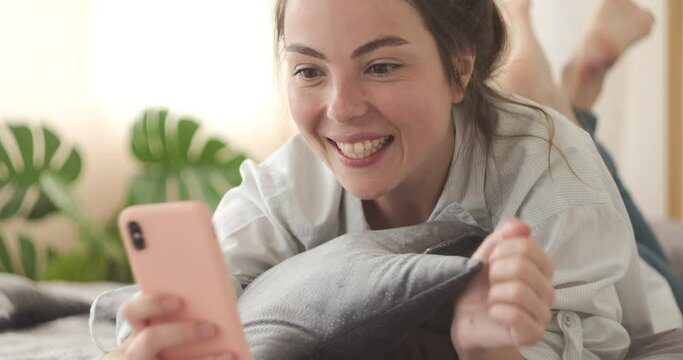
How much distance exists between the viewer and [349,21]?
111 centimetres

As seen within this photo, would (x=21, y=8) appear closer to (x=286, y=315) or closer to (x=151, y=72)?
(x=151, y=72)

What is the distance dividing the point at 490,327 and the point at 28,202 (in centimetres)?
207

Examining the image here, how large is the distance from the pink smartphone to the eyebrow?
33 cm

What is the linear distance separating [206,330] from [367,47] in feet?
1.27

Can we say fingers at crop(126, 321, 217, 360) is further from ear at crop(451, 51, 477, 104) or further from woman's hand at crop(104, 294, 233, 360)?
ear at crop(451, 51, 477, 104)

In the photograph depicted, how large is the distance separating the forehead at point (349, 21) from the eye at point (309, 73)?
0.04 m

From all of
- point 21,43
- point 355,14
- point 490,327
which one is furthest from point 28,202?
point 490,327

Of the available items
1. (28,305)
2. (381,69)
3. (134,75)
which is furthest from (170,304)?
(134,75)

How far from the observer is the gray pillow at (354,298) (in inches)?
37.1

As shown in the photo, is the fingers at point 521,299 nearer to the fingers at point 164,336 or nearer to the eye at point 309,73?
the fingers at point 164,336

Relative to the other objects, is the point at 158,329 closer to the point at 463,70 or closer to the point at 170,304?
the point at 170,304

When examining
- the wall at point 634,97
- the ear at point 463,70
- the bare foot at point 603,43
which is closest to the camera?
the ear at point 463,70

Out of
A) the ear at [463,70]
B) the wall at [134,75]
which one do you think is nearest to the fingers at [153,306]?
the ear at [463,70]

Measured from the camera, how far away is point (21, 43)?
2631 millimetres
